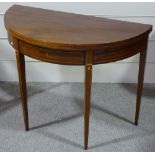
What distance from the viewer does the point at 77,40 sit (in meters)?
1.09

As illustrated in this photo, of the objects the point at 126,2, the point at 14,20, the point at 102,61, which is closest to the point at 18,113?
the point at 14,20

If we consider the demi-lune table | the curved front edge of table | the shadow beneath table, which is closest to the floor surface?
the shadow beneath table

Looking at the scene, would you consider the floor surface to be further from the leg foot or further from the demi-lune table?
the demi-lune table

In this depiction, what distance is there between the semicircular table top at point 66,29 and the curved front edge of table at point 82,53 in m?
0.03

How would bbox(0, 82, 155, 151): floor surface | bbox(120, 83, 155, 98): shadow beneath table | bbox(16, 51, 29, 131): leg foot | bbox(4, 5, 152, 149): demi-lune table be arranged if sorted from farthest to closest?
bbox(120, 83, 155, 98): shadow beneath table, bbox(0, 82, 155, 151): floor surface, bbox(16, 51, 29, 131): leg foot, bbox(4, 5, 152, 149): demi-lune table

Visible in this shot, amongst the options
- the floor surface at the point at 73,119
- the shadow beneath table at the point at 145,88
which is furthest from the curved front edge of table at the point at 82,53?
the shadow beneath table at the point at 145,88

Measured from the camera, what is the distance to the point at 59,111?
5.38ft

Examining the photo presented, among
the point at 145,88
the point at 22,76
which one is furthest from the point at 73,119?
the point at 145,88

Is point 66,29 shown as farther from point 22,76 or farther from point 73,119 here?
point 73,119

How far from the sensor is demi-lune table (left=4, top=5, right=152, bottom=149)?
1088 millimetres

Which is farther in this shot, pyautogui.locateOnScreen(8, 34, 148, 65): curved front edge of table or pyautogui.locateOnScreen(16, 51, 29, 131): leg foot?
pyautogui.locateOnScreen(16, 51, 29, 131): leg foot

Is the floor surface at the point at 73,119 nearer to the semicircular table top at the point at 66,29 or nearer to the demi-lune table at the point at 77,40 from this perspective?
the demi-lune table at the point at 77,40

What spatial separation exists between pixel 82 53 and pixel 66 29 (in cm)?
15

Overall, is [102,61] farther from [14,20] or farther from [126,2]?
[126,2]
